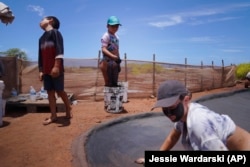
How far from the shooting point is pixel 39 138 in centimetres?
436

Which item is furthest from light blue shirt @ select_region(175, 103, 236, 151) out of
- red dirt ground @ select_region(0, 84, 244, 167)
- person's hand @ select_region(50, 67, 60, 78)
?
person's hand @ select_region(50, 67, 60, 78)

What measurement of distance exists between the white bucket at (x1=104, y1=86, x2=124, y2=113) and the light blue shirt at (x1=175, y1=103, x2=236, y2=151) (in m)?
4.04

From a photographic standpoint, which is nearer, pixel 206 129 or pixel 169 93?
pixel 206 129

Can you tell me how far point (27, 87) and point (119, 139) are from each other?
513 cm

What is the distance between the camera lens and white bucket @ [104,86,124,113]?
623 centimetres

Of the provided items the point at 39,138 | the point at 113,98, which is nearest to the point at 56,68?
the point at 39,138

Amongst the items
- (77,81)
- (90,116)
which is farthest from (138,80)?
(90,116)

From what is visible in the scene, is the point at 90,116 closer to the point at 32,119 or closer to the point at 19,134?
the point at 32,119

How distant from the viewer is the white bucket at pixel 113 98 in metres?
6.23

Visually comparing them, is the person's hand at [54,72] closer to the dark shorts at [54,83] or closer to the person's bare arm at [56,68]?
the person's bare arm at [56,68]
